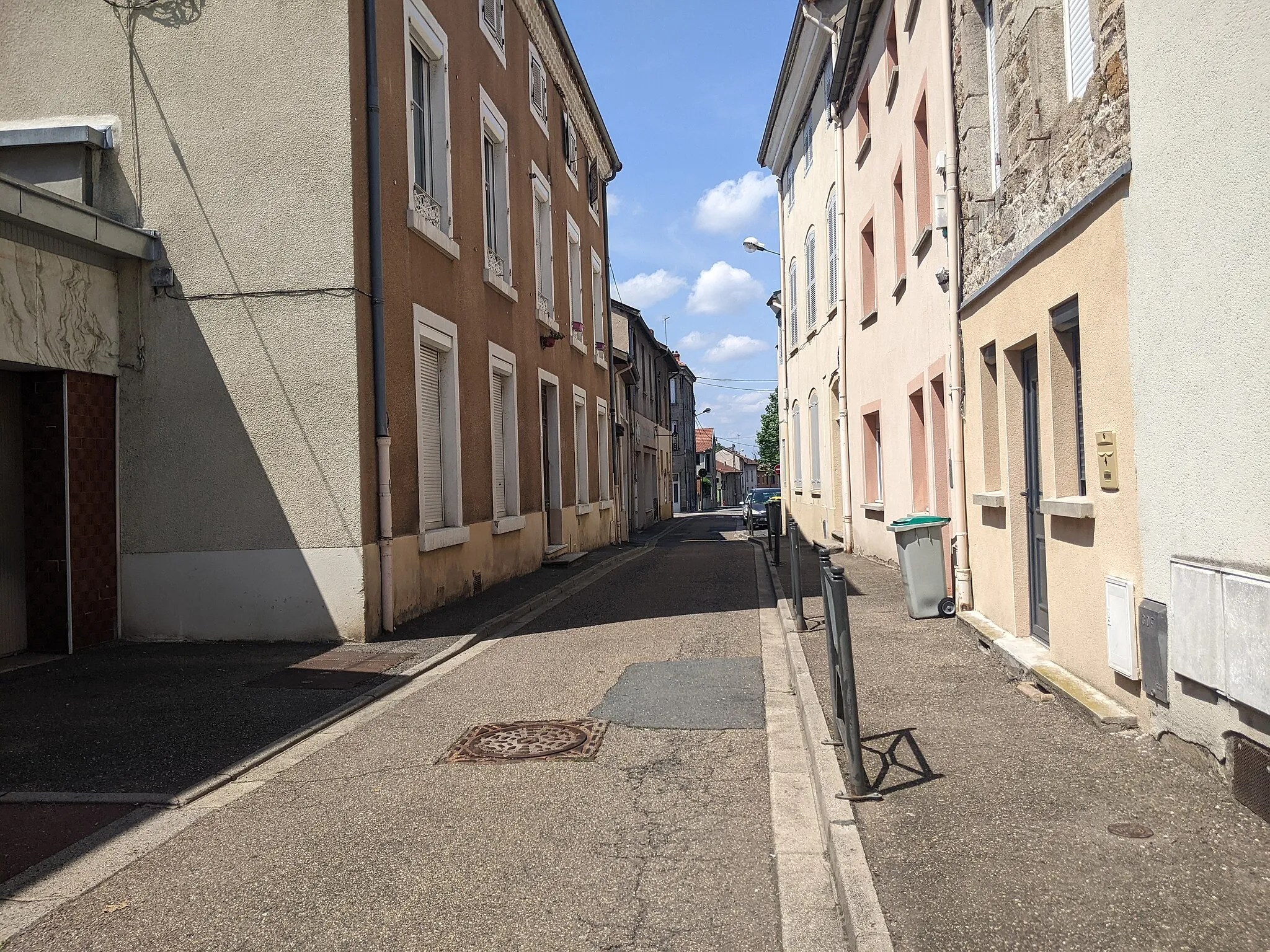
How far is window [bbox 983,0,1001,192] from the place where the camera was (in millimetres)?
7773

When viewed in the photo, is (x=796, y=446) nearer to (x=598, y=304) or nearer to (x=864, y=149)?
(x=598, y=304)

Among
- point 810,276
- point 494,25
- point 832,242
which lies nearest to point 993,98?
point 494,25

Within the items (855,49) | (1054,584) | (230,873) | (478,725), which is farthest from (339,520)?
(855,49)

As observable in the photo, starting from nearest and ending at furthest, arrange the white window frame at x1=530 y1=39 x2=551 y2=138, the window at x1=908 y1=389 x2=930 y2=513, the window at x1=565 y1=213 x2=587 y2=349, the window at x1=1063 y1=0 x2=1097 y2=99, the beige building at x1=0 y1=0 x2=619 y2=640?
the window at x1=1063 y1=0 x2=1097 y2=99 < the beige building at x1=0 y1=0 x2=619 y2=640 < the window at x1=908 y1=389 x2=930 y2=513 < the white window frame at x1=530 y1=39 x2=551 y2=138 < the window at x1=565 y1=213 x2=587 y2=349

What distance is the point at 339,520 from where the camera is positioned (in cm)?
919

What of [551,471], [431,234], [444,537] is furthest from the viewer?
[551,471]

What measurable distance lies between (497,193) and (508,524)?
4851 mm

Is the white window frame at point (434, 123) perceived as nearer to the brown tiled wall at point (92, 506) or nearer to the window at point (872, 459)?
the brown tiled wall at point (92, 506)

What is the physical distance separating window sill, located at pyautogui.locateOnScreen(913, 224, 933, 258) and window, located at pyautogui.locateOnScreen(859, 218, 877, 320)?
403 centimetres

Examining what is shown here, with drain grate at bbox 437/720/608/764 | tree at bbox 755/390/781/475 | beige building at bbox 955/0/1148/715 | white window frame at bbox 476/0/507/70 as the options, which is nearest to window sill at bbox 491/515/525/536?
white window frame at bbox 476/0/507/70

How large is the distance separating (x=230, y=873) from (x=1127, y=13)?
5.36 m

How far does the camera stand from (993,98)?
801cm

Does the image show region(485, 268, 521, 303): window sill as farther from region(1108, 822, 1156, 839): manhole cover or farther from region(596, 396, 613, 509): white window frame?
region(1108, 822, 1156, 839): manhole cover

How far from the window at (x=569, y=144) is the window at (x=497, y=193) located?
518cm
